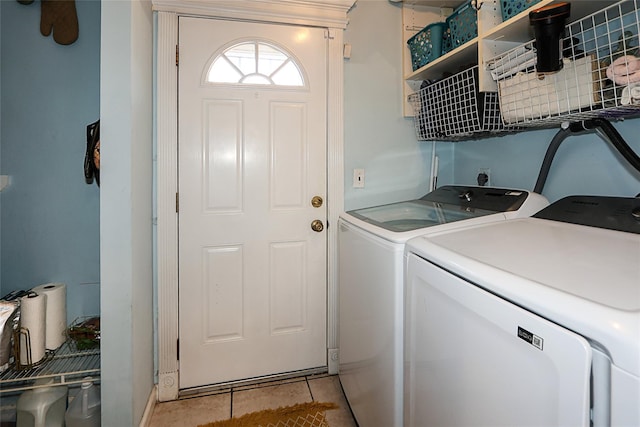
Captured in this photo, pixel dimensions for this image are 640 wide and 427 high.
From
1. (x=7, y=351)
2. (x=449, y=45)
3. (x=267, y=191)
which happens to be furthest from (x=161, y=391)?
(x=449, y=45)

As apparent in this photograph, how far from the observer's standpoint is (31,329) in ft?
4.83

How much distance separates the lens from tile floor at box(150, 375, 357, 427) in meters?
1.67

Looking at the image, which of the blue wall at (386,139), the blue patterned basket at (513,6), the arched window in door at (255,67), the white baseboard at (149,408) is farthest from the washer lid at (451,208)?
the white baseboard at (149,408)

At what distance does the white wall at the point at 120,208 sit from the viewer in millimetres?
1340

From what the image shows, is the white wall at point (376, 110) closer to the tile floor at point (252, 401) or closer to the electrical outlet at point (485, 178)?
the electrical outlet at point (485, 178)

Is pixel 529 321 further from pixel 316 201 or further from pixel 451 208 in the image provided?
pixel 316 201

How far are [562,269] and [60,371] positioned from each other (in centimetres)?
190

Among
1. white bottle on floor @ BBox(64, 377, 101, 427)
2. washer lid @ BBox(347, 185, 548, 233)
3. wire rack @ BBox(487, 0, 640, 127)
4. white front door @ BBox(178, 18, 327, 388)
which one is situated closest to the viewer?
wire rack @ BBox(487, 0, 640, 127)

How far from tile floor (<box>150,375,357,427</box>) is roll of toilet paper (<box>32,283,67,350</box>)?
606 millimetres

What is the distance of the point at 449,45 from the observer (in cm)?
174

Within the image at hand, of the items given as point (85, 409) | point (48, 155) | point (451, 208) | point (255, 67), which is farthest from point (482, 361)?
point (48, 155)

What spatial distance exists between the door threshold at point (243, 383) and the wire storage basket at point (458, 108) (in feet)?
5.20

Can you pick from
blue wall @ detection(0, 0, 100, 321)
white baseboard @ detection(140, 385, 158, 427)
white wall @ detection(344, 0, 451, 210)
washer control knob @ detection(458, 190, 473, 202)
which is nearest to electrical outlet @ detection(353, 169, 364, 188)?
white wall @ detection(344, 0, 451, 210)

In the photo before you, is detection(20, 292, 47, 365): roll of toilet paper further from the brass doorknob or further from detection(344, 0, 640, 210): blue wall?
detection(344, 0, 640, 210): blue wall
